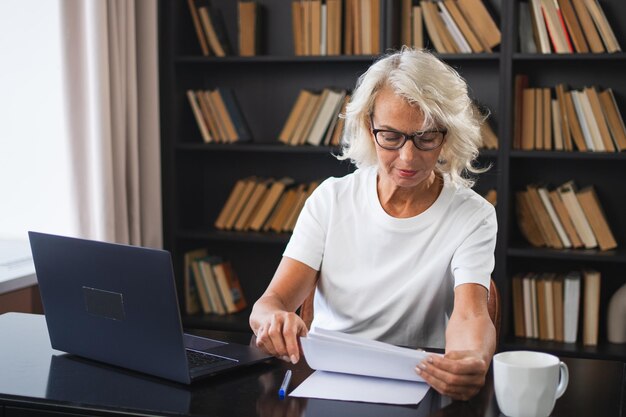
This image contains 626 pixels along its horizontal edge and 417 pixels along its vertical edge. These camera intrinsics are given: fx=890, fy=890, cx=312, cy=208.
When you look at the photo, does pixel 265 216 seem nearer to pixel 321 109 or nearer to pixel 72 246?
pixel 321 109

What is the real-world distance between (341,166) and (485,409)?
8.12 feet

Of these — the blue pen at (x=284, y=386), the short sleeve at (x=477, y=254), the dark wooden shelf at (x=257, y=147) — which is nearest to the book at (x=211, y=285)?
the dark wooden shelf at (x=257, y=147)

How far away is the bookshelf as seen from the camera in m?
3.42

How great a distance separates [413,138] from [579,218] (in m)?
→ 1.71

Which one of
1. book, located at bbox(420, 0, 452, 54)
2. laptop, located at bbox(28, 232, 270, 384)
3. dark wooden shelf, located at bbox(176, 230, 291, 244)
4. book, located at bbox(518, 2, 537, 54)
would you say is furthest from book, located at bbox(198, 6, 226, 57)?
laptop, located at bbox(28, 232, 270, 384)

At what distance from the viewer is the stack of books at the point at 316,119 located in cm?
364

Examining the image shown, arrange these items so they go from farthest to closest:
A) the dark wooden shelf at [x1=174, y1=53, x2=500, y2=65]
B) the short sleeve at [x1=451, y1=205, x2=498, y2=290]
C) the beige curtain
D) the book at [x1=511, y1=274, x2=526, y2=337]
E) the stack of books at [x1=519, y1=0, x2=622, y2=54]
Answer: the book at [x1=511, y1=274, x2=526, y2=337]
the dark wooden shelf at [x1=174, y1=53, x2=500, y2=65]
the stack of books at [x1=519, y1=0, x2=622, y2=54]
the beige curtain
the short sleeve at [x1=451, y1=205, x2=498, y2=290]

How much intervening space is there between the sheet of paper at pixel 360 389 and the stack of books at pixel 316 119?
212 cm

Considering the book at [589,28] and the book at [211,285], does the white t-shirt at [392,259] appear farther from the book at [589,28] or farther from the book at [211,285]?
the book at [211,285]

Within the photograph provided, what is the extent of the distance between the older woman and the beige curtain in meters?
1.34

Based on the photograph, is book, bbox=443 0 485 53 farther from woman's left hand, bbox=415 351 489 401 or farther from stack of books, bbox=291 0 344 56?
woman's left hand, bbox=415 351 489 401

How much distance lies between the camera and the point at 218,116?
3.82 m

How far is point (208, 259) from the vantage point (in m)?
3.94

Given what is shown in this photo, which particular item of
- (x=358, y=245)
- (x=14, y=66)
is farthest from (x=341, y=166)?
(x=358, y=245)
